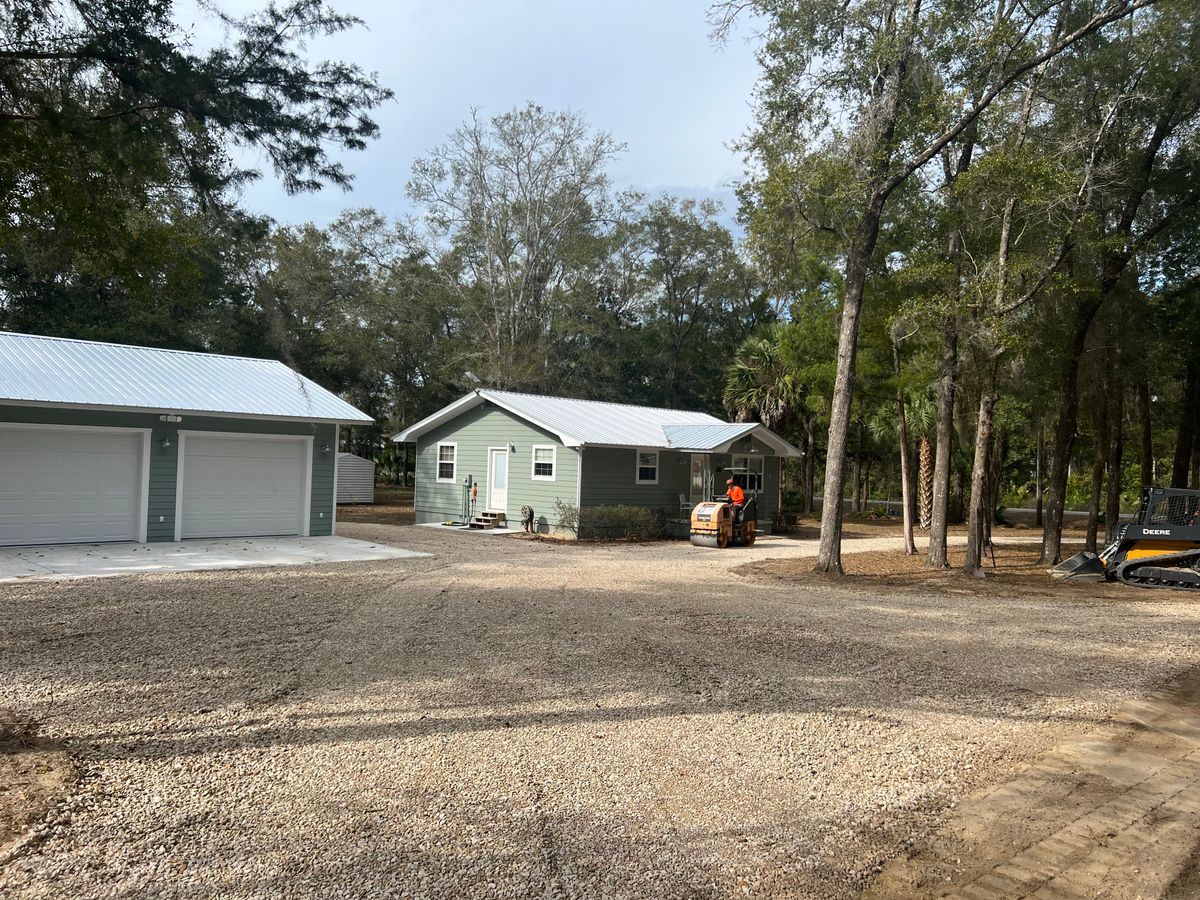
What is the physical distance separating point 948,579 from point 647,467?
29.7 feet

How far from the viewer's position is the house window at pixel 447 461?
22.6 meters

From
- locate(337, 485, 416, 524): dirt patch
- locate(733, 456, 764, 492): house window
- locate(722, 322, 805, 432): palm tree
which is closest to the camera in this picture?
locate(733, 456, 764, 492): house window

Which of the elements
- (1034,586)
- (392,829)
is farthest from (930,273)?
(392,829)

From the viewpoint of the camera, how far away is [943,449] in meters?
15.1

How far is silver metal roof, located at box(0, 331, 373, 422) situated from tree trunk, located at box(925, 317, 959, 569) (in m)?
10.9

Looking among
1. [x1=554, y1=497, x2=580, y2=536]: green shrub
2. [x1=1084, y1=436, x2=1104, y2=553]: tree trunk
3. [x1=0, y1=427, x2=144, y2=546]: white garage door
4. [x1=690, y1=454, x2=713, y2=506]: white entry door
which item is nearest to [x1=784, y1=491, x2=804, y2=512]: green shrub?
[x1=690, y1=454, x2=713, y2=506]: white entry door

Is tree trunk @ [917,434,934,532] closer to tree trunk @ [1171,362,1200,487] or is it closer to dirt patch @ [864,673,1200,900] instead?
tree trunk @ [1171,362,1200,487]

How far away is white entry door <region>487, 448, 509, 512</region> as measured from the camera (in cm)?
2123

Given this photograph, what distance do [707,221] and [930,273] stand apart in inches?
1022

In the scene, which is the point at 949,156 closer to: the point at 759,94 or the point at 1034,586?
the point at 759,94

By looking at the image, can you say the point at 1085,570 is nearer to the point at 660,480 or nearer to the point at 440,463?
the point at 660,480

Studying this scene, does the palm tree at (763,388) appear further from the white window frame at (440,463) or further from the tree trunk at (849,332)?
the tree trunk at (849,332)

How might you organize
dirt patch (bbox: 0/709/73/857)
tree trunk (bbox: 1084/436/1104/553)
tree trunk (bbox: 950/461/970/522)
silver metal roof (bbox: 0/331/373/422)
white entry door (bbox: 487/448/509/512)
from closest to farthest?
dirt patch (bbox: 0/709/73/857), silver metal roof (bbox: 0/331/373/422), tree trunk (bbox: 1084/436/1104/553), white entry door (bbox: 487/448/509/512), tree trunk (bbox: 950/461/970/522)

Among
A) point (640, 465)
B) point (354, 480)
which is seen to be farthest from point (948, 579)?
point (354, 480)
